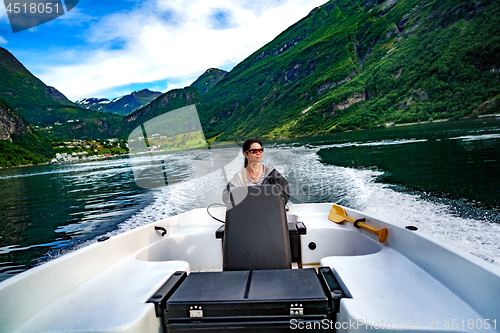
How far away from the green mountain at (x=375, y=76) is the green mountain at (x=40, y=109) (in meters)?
78.5

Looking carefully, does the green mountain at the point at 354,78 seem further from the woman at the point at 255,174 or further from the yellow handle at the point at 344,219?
the woman at the point at 255,174

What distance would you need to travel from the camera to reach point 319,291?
1.48 m

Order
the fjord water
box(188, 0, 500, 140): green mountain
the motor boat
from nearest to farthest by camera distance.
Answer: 1. the motor boat
2. the fjord water
3. box(188, 0, 500, 140): green mountain

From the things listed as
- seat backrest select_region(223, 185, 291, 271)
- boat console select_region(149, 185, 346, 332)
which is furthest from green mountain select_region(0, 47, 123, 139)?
boat console select_region(149, 185, 346, 332)

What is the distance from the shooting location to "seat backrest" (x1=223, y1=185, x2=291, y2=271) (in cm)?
201

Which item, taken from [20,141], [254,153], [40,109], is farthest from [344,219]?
[40,109]

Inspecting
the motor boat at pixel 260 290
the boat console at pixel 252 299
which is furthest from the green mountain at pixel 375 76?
the boat console at pixel 252 299

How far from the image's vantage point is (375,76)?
100750 millimetres

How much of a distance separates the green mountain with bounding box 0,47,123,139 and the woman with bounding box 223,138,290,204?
526ft

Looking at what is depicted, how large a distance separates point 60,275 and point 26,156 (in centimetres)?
9101

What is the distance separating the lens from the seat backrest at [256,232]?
6.58 ft

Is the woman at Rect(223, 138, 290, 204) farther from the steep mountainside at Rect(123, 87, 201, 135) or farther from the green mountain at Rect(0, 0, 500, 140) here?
the green mountain at Rect(0, 0, 500, 140)

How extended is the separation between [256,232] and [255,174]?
3.04 feet

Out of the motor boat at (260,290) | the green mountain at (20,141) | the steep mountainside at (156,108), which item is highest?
the green mountain at (20,141)
